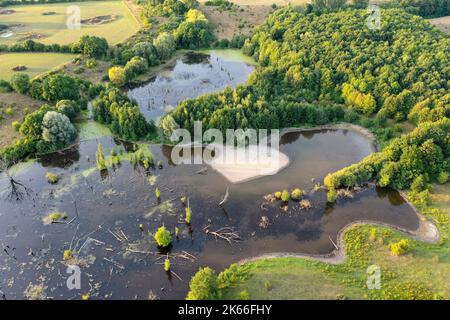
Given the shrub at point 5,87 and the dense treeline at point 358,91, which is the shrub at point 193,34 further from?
the shrub at point 5,87

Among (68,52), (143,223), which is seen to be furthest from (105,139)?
(68,52)

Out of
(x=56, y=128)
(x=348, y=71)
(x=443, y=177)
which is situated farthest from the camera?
(x=348, y=71)

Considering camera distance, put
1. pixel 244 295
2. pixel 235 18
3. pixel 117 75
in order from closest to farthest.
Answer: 1. pixel 244 295
2. pixel 117 75
3. pixel 235 18

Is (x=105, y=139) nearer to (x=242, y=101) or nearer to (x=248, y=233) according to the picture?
(x=242, y=101)

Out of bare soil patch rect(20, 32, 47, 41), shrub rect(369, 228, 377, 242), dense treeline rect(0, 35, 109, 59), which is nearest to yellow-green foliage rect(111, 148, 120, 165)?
shrub rect(369, 228, 377, 242)

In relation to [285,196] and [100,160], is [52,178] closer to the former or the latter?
[100,160]

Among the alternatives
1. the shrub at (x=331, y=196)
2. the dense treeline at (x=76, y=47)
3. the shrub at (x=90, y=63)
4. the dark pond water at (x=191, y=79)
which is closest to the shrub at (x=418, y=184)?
the shrub at (x=331, y=196)

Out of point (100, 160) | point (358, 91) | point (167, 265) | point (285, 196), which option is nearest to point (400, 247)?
point (285, 196)
